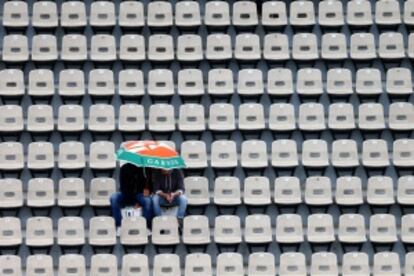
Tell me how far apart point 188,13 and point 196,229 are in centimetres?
318

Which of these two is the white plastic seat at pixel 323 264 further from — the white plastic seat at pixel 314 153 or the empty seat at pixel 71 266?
the empty seat at pixel 71 266

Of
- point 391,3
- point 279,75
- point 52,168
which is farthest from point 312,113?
point 52,168

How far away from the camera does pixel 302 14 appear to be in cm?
1611

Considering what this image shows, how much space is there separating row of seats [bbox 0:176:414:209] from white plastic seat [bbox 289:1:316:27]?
95.8 inches

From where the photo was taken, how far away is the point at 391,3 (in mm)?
16156

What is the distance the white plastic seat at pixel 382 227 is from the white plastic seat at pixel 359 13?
2.94 metres

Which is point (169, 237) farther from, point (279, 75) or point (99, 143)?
point (279, 75)

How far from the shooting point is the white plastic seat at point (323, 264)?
13.8 metres

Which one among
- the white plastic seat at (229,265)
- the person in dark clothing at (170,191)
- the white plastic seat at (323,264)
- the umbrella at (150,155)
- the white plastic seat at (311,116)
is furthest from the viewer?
the white plastic seat at (311,116)

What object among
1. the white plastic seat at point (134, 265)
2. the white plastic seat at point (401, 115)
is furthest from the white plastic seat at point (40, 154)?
the white plastic seat at point (401, 115)

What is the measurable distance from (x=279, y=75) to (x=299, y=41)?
614mm

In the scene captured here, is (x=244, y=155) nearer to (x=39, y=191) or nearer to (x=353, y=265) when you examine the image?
(x=353, y=265)

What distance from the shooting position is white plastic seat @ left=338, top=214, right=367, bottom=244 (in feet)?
46.5

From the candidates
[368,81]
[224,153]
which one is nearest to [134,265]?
[224,153]
